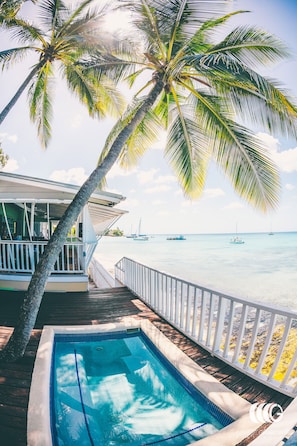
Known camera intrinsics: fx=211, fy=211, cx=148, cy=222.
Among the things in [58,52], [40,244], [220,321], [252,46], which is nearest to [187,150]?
[252,46]

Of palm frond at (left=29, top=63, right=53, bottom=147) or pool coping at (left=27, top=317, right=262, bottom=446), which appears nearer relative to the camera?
pool coping at (left=27, top=317, right=262, bottom=446)

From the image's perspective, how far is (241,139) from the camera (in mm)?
4594

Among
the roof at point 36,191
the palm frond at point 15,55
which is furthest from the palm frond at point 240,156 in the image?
the palm frond at point 15,55

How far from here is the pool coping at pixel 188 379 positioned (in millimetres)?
2055

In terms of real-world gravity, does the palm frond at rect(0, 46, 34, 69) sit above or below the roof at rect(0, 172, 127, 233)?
above

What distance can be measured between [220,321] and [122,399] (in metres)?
1.89

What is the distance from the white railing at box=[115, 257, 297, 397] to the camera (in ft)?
8.94

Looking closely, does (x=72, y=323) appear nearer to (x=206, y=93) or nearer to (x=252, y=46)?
(x=206, y=93)

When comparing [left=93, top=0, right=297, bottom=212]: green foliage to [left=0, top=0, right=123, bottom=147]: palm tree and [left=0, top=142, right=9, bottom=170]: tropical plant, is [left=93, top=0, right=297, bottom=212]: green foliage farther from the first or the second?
[left=0, top=142, right=9, bottom=170]: tropical plant

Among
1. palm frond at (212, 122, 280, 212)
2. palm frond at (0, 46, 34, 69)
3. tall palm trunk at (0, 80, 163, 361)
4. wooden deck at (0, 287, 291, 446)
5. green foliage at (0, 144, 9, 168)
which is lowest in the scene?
wooden deck at (0, 287, 291, 446)

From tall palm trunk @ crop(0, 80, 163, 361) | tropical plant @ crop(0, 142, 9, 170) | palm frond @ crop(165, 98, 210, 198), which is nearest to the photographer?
tall palm trunk @ crop(0, 80, 163, 361)

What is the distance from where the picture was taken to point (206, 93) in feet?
17.5

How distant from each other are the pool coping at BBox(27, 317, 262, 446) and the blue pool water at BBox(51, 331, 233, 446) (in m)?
0.12

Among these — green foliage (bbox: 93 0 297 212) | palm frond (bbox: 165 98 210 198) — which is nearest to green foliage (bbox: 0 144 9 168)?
green foliage (bbox: 93 0 297 212)
